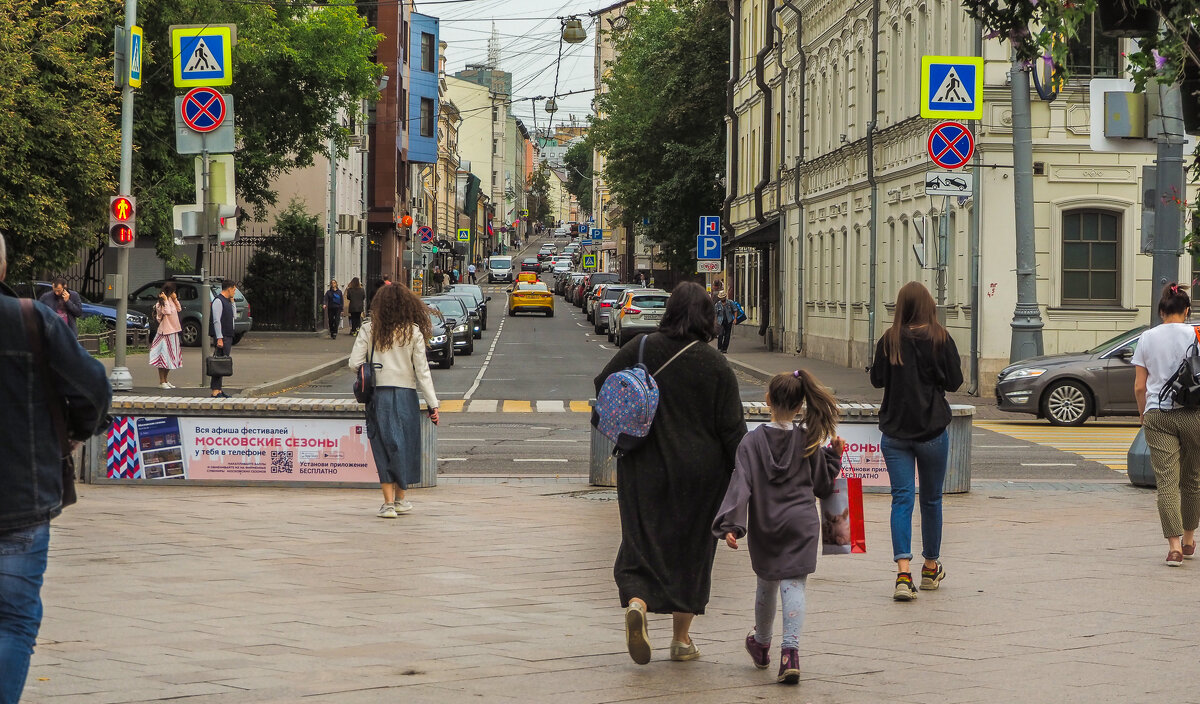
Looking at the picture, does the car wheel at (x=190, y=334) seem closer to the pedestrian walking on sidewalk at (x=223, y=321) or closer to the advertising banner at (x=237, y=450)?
the pedestrian walking on sidewalk at (x=223, y=321)

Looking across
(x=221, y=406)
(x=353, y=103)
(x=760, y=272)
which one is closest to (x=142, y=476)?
(x=221, y=406)

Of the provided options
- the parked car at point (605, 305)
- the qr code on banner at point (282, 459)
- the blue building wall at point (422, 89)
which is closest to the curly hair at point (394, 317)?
the qr code on banner at point (282, 459)

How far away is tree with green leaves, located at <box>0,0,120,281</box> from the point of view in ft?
94.8

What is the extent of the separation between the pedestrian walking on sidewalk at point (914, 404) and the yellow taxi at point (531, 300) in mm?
59108

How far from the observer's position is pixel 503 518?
11.7 m

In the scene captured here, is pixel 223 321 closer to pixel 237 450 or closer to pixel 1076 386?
pixel 237 450

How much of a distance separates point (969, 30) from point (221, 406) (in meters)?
17.3

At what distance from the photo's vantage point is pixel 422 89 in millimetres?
83750

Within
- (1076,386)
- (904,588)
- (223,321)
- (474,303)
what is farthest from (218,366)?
(474,303)

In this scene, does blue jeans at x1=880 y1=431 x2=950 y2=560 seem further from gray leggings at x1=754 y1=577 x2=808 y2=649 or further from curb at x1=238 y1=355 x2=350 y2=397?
curb at x1=238 y1=355 x2=350 y2=397

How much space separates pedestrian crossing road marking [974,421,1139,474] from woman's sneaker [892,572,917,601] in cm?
842

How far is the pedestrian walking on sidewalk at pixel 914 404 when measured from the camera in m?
8.62

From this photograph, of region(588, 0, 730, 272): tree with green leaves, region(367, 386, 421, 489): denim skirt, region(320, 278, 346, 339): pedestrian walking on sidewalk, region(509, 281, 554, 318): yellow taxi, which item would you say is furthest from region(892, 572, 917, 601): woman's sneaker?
region(509, 281, 554, 318): yellow taxi

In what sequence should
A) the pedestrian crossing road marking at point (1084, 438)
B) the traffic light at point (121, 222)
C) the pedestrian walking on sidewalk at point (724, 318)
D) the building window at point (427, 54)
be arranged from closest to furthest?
the pedestrian crossing road marking at point (1084, 438)
the traffic light at point (121, 222)
the pedestrian walking on sidewalk at point (724, 318)
the building window at point (427, 54)
